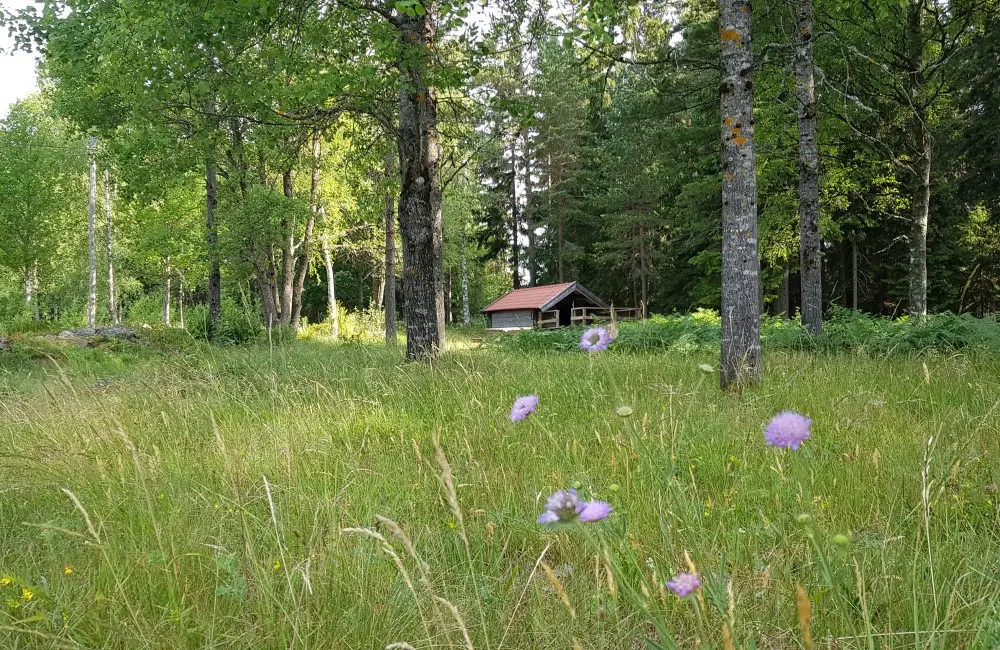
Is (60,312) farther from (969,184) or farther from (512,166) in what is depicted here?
(969,184)

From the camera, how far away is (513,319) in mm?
33844

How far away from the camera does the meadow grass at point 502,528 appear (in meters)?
1.36

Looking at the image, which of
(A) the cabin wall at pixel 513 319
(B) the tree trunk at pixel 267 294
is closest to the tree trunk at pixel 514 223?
(A) the cabin wall at pixel 513 319

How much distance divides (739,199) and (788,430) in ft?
15.0

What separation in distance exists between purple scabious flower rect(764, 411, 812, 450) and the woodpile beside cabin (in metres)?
28.8

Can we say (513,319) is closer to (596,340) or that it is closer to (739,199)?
(739,199)

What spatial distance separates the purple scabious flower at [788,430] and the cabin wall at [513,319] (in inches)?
1179

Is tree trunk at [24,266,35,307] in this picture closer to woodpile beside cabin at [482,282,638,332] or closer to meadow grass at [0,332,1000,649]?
woodpile beside cabin at [482,282,638,332]

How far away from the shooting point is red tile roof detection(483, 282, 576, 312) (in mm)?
31328

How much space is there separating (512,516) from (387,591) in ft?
2.29

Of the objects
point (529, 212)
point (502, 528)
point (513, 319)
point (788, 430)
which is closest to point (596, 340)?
point (788, 430)

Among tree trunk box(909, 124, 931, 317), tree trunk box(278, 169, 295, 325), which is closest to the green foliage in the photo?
tree trunk box(909, 124, 931, 317)

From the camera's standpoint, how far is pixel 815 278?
31.6ft

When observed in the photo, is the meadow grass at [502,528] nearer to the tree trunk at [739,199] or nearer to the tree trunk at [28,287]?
the tree trunk at [739,199]
